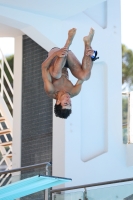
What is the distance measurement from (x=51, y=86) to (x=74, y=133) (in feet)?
9.27

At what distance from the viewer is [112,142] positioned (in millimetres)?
10328

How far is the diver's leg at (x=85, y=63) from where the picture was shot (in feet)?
23.4

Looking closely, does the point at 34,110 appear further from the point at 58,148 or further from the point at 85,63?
the point at 85,63

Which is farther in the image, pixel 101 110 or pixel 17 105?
pixel 17 105

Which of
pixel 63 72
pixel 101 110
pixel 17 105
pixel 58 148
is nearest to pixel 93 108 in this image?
pixel 101 110

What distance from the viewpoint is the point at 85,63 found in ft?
23.7

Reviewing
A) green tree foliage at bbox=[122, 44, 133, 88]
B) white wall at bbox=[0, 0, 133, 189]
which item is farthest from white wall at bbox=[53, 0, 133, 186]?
green tree foliage at bbox=[122, 44, 133, 88]

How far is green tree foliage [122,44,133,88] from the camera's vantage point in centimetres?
3159

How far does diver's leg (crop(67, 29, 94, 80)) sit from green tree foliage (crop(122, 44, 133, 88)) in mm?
24175

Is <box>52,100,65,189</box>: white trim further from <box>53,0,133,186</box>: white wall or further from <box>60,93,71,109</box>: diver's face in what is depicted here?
<box>60,93,71,109</box>: diver's face

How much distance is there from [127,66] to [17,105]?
71.9 feet

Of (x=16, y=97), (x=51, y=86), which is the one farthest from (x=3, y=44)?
(x=51, y=86)

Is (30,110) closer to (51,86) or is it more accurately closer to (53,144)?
(53,144)

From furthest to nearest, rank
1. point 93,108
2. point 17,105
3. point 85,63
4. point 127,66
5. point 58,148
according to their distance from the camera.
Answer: point 127,66 < point 17,105 < point 93,108 < point 58,148 < point 85,63
